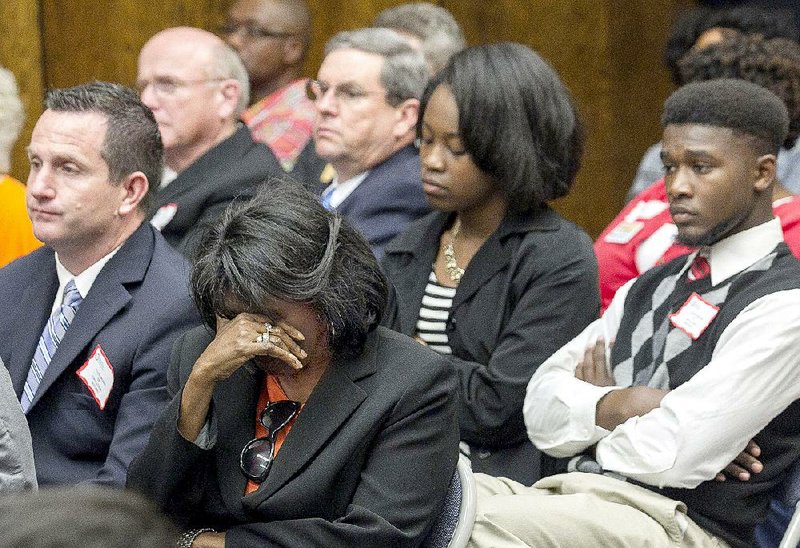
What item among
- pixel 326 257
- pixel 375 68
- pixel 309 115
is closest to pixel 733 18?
pixel 375 68

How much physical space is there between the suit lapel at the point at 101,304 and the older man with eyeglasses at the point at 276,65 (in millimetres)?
1921

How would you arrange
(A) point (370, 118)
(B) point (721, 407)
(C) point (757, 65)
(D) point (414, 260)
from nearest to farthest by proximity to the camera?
(B) point (721, 407), (D) point (414, 260), (C) point (757, 65), (A) point (370, 118)

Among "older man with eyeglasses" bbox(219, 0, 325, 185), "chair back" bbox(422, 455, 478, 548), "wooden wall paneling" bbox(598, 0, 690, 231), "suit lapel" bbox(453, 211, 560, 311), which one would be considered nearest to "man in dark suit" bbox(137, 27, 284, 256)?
"older man with eyeglasses" bbox(219, 0, 325, 185)

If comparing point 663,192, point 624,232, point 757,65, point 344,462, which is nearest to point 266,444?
point 344,462

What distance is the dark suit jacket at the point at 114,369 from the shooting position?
2646 millimetres

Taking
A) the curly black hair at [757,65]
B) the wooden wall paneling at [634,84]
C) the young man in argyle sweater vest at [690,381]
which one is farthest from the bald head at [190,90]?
the wooden wall paneling at [634,84]

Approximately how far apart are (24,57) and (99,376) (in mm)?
2692

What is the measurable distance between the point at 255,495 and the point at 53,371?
650 mm

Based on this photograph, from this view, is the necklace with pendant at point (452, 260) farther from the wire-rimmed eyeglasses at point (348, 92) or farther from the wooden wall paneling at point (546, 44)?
the wooden wall paneling at point (546, 44)

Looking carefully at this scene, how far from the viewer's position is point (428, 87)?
3361 millimetres

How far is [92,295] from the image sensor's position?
9.09 ft

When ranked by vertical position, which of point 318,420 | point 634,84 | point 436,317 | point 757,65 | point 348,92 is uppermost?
point 757,65

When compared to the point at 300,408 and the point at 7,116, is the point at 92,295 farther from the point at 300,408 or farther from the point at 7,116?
the point at 7,116

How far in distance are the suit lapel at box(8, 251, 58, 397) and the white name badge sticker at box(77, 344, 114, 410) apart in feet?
0.65
